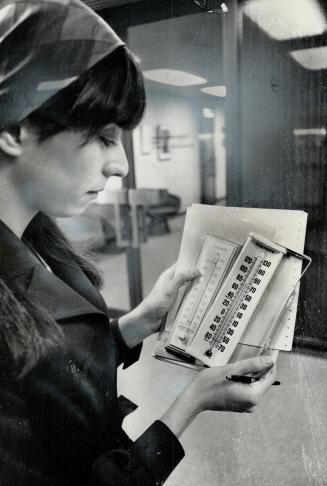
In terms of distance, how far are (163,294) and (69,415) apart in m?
0.35

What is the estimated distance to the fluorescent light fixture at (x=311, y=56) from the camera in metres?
0.78

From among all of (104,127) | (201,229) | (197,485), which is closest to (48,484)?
(197,485)

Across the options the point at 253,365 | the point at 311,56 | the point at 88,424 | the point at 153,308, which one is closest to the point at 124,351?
the point at 153,308

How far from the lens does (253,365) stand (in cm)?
79

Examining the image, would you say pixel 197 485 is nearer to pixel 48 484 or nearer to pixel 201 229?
pixel 48 484

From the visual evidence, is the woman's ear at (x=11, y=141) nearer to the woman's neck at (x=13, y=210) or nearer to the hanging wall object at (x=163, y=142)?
the woman's neck at (x=13, y=210)

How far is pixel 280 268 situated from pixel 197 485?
730 mm

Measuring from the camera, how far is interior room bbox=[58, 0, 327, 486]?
80 centimetres

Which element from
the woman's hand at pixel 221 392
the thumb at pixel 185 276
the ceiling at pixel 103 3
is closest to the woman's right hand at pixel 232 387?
the woman's hand at pixel 221 392

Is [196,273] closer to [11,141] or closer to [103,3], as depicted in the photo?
[11,141]

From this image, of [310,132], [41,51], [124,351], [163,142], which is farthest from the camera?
[124,351]

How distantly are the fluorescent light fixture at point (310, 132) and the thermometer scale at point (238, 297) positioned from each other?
0.83 feet

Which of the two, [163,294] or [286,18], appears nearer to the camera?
[286,18]

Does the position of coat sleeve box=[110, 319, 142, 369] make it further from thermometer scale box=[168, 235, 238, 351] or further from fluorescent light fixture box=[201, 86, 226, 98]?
fluorescent light fixture box=[201, 86, 226, 98]
